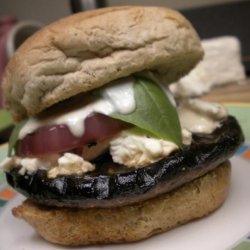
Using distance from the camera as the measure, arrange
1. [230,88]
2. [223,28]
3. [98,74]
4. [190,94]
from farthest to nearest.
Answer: [223,28], [230,88], [190,94], [98,74]

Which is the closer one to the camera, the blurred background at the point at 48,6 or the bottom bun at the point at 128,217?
the bottom bun at the point at 128,217

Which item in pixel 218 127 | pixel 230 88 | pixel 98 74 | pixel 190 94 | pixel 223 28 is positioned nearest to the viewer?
pixel 98 74

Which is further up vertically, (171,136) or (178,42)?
(178,42)

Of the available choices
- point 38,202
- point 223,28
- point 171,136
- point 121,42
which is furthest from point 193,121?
Result: point 223,28

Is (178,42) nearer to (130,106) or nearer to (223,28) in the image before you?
(130,106)

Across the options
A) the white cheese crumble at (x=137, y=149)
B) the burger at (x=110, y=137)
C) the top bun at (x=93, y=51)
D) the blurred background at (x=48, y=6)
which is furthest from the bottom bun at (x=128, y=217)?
the blurred background at (x=48, y=6)

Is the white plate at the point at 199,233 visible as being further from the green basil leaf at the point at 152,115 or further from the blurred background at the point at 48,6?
the blurred background at the point at 48,6

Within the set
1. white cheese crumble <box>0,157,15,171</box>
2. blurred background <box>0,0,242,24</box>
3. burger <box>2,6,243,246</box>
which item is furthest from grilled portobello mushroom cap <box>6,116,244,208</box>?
blurred background <box>0,0,242,24</box>
